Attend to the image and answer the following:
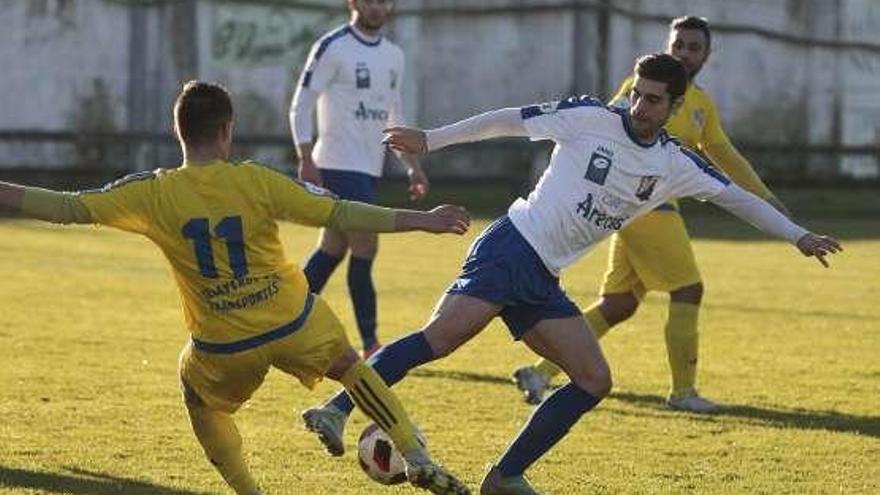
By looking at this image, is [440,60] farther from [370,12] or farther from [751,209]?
[751,209]

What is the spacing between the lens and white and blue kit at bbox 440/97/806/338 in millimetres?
7383

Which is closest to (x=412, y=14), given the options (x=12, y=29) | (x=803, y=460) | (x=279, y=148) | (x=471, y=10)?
(x=471, y=10)

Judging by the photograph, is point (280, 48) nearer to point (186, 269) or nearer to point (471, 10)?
point (471, 10)

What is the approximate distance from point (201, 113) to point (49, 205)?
0.62 metres

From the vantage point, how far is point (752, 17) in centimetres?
4106

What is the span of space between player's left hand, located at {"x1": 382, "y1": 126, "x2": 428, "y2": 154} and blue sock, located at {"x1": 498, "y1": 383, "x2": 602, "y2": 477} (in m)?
1.17

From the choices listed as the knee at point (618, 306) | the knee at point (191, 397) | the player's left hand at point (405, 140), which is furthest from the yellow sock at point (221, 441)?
the knee at point (618, 306)

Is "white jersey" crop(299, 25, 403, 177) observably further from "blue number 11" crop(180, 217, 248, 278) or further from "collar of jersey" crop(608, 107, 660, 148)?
"blue number 11" crop(180, 217, 248, 278)

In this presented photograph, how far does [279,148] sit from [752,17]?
12547 mm

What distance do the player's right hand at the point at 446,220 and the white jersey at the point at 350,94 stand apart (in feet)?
19.3

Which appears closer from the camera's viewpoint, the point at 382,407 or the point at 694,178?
the point at 382,407

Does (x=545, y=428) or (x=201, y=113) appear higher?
(x=201, y=113)

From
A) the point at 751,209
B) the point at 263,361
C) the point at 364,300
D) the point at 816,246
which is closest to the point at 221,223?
the point at 263,361

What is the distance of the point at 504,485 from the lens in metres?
7.32
